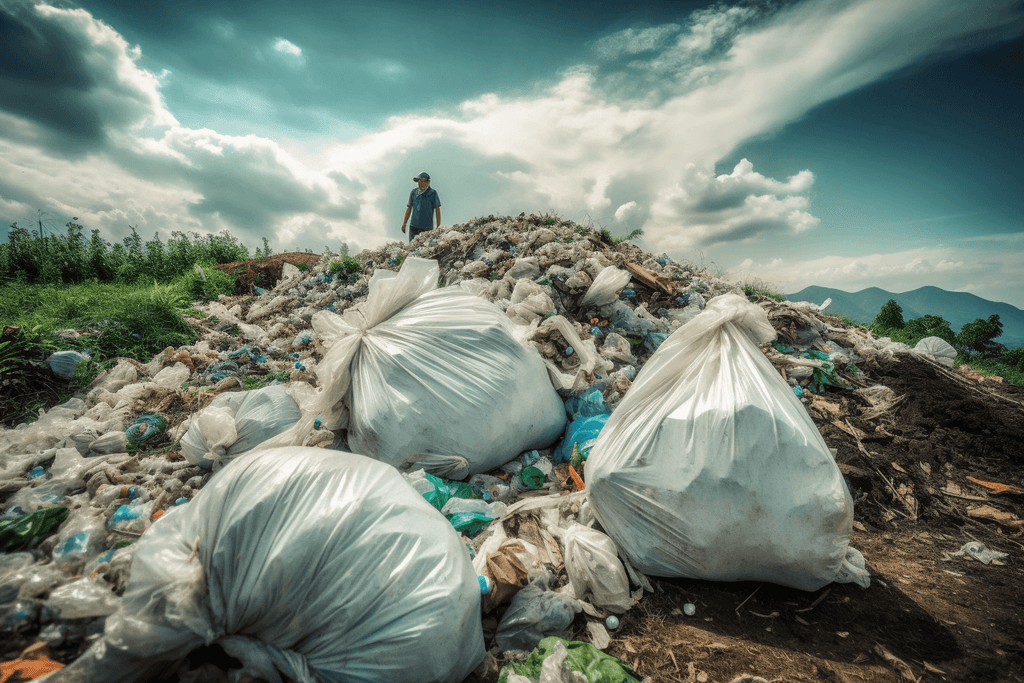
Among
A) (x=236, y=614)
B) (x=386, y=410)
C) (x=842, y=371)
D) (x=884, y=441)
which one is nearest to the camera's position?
(x=236, y=614)

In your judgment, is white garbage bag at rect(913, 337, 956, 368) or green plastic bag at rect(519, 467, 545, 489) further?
white garbage bag at rect(913, 337, 956, 368)

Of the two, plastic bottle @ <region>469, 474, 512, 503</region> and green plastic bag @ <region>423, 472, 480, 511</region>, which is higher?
green plastic bag @ <region>423, 472, 480, 511</region>

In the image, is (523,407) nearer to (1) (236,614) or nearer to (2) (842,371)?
(1) (236,614)

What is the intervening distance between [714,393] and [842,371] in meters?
2.62

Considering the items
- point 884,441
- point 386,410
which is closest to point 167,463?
point 386,410

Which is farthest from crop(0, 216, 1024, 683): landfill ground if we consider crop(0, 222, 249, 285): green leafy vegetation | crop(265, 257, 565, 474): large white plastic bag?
crop(0, 222, 249, 285): green leafy vegetation

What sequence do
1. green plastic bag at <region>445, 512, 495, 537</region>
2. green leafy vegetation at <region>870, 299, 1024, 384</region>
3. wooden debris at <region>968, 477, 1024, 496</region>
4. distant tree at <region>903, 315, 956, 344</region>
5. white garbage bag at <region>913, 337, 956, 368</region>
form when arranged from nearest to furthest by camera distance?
green plastic bag at <region>445, 512, 495, 537</region> → wooden debris at <region>968, 477, 1024, 496</region> → white garbage bag at <region>913, 337, 956, 368</region> → green leafy vegetation at <region>870, 299, 1024, 384</region> → distant tree at <region>903, 315, 956, 344</region>

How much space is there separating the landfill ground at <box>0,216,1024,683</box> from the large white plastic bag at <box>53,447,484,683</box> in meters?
0.13

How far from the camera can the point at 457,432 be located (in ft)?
5.99

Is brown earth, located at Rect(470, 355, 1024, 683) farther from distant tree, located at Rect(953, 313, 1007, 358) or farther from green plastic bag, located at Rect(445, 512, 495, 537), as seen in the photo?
distant tree, located at Rect(953, 313, 1007, 358)

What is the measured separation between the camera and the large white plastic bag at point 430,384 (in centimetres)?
182

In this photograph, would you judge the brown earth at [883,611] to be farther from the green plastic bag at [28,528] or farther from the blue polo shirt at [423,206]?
the blue polo shirt at [423,206]

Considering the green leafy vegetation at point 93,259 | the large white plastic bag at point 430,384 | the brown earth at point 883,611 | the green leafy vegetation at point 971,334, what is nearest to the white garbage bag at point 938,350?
the brown earth at point 883,611

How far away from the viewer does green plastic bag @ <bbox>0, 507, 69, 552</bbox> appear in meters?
1.20
